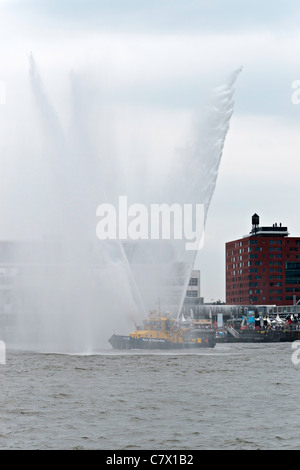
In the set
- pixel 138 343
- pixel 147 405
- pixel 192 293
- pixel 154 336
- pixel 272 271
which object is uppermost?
pixel 272 271

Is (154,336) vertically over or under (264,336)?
over

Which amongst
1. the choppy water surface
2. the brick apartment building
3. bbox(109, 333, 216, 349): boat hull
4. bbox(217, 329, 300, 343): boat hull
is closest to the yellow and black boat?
bbox(109, 333, 216, 349): boat hull

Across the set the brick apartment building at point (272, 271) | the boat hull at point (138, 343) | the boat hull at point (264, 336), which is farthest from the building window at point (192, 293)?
the boat hull at point (138, 343)

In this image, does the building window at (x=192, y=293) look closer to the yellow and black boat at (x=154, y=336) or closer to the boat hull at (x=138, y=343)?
the yellow and black boat at (x=154, y=336)

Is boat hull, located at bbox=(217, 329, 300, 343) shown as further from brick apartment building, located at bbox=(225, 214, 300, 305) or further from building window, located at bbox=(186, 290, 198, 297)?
brick apartment building, located at bbox=(225, 214, 300, 305)

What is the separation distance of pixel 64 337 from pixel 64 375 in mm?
21247

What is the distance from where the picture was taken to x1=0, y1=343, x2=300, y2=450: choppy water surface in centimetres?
2883

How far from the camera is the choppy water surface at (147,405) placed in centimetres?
2883

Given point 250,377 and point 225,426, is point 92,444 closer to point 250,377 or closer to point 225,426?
point 225,426

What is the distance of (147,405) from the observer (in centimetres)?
3672

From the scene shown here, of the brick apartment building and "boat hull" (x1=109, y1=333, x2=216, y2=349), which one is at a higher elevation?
the brick apartment building

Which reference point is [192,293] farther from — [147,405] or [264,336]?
[147,405]

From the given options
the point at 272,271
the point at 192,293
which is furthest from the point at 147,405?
the point at 272,271
